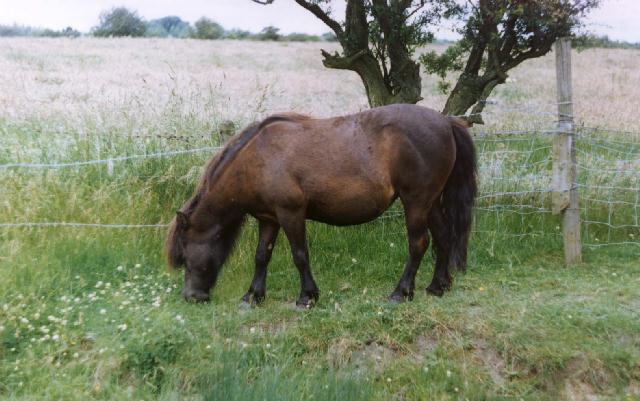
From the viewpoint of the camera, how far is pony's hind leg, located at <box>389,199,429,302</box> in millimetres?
5059

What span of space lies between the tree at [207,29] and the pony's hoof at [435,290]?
41.9 meters

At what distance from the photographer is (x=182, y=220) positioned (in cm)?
520

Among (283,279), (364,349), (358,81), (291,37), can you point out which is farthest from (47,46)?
(364,349)

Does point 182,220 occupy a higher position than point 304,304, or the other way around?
point 182,220

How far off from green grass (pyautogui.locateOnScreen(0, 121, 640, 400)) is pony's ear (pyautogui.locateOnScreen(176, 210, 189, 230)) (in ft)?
1.91

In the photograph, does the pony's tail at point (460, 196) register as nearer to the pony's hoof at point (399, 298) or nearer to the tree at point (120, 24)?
the pony's hoof at point (399, 298)

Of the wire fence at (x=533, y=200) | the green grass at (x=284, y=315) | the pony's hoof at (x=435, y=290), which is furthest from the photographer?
the wire fence at (x=533, y=200)

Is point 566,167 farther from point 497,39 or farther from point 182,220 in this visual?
point 182,220

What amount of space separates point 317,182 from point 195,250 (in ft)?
3.91

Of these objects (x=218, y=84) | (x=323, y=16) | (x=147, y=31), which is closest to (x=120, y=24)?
(x=147, y=31)

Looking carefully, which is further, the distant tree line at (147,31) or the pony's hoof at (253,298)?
the distant tree line at (147,31)

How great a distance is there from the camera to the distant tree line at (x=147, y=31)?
129ft

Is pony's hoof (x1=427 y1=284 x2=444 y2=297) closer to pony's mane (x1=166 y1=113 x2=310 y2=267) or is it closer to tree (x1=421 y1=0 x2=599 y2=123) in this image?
pony's mane (x1=166 y1=113 x2=310 y2=267)

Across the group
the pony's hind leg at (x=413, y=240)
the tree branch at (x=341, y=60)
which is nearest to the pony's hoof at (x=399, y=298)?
the pony's hind leg at (x=413, y=240)
